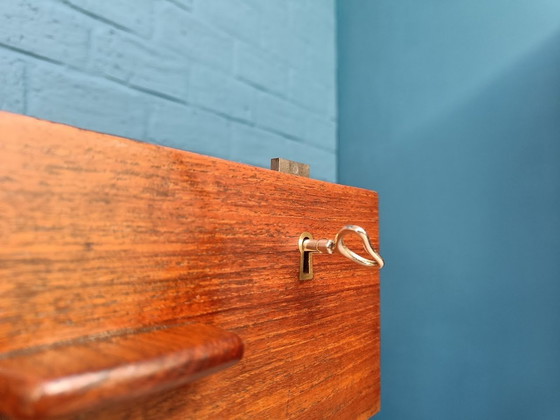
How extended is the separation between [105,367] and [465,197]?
803 millimetres

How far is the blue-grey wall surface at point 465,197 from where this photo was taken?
30.7 inches

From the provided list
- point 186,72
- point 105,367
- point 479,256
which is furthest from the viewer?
point 479,256

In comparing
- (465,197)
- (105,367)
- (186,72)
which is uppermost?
(186,72)

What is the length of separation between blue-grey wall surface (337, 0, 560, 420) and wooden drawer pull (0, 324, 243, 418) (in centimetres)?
A: 69

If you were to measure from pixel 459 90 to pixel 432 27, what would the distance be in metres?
0.17

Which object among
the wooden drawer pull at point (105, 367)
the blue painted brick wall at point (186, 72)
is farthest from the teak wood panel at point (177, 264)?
the blue painted brick wall at point (186, 72)

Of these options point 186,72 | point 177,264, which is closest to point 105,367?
point 177,264

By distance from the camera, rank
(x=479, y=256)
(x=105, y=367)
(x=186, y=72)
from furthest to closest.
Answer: (x=479, y=256)
(x=186, y=72)
(x=105, y=367)

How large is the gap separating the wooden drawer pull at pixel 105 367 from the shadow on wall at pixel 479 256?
686mm

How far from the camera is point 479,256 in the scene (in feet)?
2.74

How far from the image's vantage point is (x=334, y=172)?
1.09 metres

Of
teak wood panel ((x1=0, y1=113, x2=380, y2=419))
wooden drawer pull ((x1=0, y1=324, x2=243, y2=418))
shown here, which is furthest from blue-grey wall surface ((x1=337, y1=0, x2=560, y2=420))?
wooden drawer pull ((x1=0, y1=324, x2=243, y2=418))

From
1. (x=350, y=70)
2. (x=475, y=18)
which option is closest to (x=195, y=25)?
(x=350, y=70)

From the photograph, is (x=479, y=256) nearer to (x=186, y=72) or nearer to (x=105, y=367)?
(x=186, y=72)
